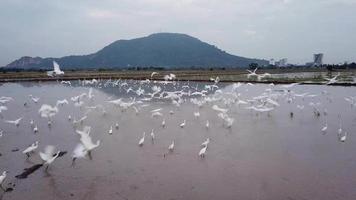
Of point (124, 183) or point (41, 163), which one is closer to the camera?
point (124, 183)

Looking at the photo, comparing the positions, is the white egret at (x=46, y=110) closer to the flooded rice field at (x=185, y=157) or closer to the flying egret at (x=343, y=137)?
the flooded rice field at (x=185, y=157)

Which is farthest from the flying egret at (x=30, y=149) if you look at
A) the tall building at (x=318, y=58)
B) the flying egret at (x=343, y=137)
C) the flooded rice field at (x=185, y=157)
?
the tall building at (x=318, y=58)

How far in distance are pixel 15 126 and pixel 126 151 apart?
317 inches

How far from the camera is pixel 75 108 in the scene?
2717 centimetres

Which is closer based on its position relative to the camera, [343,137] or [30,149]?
[30,149]

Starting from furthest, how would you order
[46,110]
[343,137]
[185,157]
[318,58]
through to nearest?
[318,58]
[46,110]
[343,137]
[185,157]

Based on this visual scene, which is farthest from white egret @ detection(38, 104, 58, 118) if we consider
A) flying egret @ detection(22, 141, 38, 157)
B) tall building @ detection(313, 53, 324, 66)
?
tall building @ detection(313, 53, 324, 66)

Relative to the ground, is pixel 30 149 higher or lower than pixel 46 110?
lower

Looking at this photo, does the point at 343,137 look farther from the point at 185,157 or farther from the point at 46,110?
the point at 46,110

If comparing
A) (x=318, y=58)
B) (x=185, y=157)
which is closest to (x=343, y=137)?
(x=185, y=157)

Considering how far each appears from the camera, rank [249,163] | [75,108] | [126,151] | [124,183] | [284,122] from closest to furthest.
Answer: [124,183], [249,163], [126,151], [284,122], [75,108]

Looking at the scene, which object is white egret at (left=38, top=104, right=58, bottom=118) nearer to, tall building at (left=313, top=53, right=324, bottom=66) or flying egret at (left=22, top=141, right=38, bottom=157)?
flying egret at (left=22, top=141, right=38, bottom=157)

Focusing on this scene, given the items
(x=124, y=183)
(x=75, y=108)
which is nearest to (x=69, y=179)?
(x=124, y=183)

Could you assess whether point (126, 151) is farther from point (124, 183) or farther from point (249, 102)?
point (249, 102)
